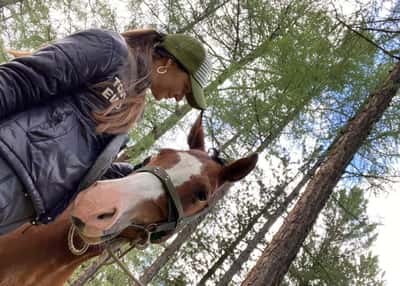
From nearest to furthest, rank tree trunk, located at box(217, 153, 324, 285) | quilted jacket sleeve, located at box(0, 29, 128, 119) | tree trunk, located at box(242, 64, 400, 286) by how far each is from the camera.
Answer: quilted jacket sleeve, located at box(0, 29, 128, 119) → tree trunk, located at box(242, 64, 400, 286) → tree trunk, located at box(217, 153, 324, 285)

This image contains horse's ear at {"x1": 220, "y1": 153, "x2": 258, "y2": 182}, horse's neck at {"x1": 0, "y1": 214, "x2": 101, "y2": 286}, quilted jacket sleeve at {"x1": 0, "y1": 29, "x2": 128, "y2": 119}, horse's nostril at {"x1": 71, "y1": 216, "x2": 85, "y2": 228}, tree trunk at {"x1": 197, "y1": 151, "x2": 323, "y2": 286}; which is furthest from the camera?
tree trunk at {"x1": 197, "y1": 151, "x2": 323, "y2": 286}

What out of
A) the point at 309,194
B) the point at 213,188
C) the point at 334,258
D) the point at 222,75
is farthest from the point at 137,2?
the point at 334,258

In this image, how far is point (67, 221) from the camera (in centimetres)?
180

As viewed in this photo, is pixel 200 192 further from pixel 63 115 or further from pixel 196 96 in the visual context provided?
pixel 63 115

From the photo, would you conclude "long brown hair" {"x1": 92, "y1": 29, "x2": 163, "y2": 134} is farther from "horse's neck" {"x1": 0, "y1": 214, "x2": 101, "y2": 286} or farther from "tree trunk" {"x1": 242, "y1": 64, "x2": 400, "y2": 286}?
"tree trunk" {"x1": 242, "y1": 64, "x2": 400, "y2": 286}

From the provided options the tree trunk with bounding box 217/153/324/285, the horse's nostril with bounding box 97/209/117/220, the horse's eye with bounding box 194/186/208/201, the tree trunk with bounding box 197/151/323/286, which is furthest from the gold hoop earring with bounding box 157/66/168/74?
the tree trunk with bounding box 197/151/323/286

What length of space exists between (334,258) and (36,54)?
9.67 metres

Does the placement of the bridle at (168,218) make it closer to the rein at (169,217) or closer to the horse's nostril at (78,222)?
the rein at (169,217)

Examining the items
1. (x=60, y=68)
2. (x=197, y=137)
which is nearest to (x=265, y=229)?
(x=197, y=137)

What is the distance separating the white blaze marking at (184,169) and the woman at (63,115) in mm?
349

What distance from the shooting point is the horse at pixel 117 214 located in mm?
1562

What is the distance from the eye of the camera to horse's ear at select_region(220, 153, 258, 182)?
2.17 m

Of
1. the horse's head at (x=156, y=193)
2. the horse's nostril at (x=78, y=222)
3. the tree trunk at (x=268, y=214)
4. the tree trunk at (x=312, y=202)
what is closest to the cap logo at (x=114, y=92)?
the horse's head at (x=156, y=193)

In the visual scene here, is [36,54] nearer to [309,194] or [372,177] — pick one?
[309,194]
